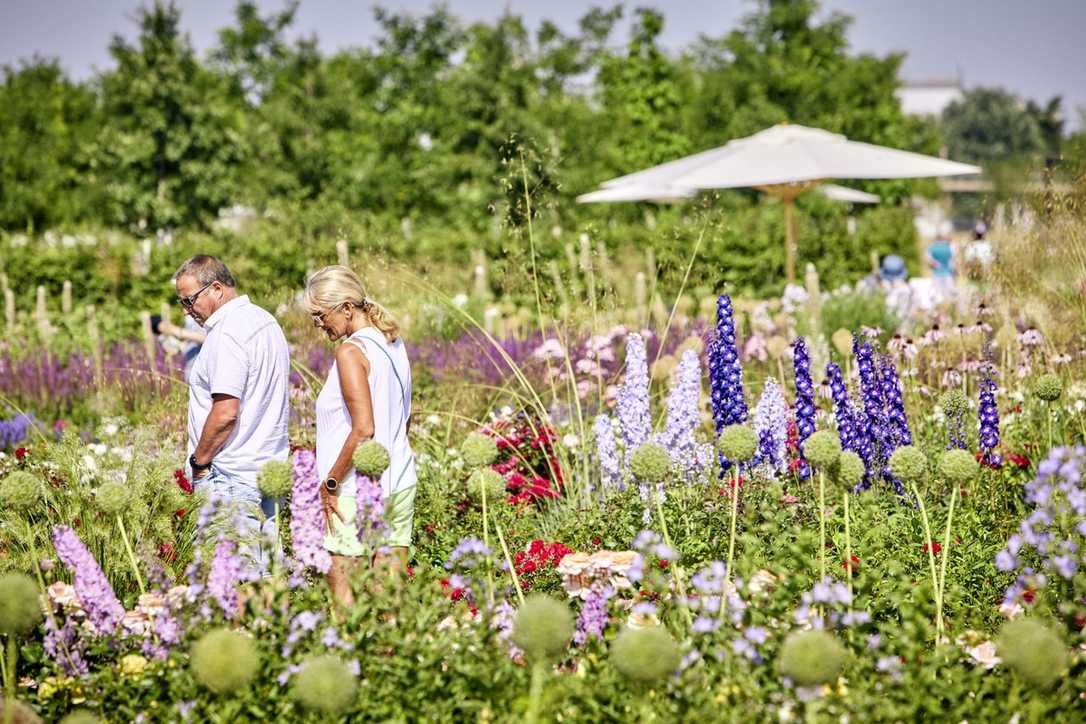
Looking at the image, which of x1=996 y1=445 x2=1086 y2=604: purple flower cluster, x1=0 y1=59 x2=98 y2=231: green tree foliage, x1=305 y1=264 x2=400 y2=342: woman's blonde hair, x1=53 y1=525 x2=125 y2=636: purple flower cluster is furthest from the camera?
x1=0 y1=59 x2=98 y2=231: green tree foliage

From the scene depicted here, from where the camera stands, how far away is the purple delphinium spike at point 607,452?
482 centimetres

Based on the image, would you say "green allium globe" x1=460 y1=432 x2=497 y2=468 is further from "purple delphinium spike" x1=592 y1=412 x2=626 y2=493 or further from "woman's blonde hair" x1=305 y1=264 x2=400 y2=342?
"purple delphinium spike" x1=592 y1=412 x2=626 y2=493

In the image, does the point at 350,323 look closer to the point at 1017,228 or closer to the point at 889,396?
the point at 889,396

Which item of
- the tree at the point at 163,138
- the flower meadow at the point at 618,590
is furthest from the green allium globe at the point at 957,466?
the tree at the point at 163,138

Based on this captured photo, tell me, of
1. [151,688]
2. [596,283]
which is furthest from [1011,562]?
[596,283]

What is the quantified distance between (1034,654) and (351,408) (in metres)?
2.17

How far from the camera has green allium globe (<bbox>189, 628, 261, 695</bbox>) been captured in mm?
2227

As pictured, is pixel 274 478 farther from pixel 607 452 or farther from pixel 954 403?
pixel 954 403

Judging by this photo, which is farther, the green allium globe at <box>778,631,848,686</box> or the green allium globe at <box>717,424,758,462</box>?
the green allium globe at <box>717,424,758,462</box>

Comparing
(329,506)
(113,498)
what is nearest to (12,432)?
(329,506)

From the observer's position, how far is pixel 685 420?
4656mm

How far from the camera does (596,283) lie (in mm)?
5934

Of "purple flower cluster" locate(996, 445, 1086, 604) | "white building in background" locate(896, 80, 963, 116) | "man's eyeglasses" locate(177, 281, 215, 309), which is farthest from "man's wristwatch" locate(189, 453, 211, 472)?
"white building in background" locate(896, 80, 963, 116)

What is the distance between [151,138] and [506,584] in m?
17.3
